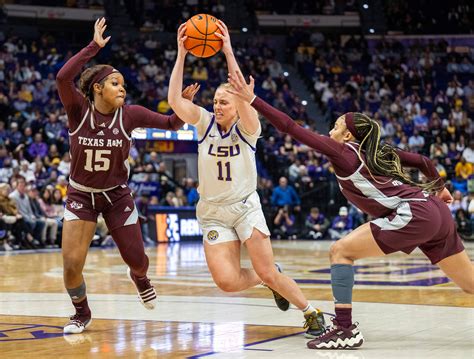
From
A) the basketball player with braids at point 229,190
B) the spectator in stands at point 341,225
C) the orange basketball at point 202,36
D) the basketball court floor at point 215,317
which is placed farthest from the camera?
the spectator in stands at point 341,225

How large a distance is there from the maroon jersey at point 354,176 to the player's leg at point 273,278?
0.81 metres

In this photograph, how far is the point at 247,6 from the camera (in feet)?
116

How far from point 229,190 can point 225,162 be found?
226mm

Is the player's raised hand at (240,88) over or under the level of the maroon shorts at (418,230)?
over

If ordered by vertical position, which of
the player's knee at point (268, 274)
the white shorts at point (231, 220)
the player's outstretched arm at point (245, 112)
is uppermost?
the player's outstretched arm at point (245, 112)

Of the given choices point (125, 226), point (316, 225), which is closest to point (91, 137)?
point (125, 226)

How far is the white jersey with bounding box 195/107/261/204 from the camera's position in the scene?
23.0ft

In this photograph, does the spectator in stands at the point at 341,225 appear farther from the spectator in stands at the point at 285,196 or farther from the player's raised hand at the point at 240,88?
the player's raised hand at the point at 240,88

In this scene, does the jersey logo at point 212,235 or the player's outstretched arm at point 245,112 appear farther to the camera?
the jersey logo at point 212,235

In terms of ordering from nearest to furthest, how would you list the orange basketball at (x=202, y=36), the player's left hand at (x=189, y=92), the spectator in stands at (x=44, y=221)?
the orange basketball at (x=202, y=36)
the player's left hand at (x=189, y=92)
the spectator in stands at (x=44, y=221)

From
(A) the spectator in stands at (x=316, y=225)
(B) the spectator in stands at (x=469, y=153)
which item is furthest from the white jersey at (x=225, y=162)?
(B) the spectator in stands at (x=469, y=153)

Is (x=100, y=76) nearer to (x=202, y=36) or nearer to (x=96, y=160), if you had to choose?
(x=96, y=160)

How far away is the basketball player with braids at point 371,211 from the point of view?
6.46 metres

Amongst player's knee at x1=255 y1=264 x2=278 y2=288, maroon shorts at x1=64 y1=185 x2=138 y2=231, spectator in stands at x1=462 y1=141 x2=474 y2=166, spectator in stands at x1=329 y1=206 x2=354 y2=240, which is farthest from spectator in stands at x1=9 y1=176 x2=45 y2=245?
spectator in stands at x1=462 y1=141 x2=474 y2=166
